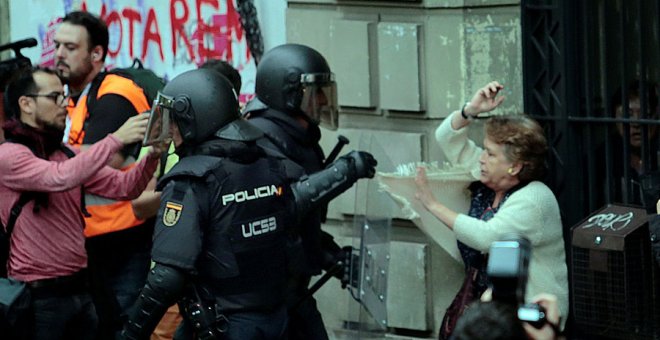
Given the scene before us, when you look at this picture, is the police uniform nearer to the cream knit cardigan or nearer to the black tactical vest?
the black tactical vest

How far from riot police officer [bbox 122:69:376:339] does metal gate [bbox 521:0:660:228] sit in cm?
172

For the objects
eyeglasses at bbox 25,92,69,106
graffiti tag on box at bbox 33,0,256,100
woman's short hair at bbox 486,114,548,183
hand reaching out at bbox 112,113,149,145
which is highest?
graffiti tag on box at bbox 33,0,256,100

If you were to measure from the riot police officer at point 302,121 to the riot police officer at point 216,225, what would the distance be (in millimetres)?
577

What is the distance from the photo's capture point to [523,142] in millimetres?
6734

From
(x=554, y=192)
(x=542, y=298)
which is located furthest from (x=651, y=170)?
(x=542, y=298)

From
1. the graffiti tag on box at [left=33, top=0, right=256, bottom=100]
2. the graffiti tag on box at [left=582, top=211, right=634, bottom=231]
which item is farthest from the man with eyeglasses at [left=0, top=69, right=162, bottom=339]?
the graffiti tag on box at [left=33, top=0, right=256, bottom=100]

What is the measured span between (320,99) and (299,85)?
130mm

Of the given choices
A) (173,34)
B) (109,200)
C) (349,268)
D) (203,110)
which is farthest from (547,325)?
(173,34)

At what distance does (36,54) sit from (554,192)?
479 centimetres

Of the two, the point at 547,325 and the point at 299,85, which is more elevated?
the point at 299,85

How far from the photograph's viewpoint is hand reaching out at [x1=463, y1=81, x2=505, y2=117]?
7.09 metres

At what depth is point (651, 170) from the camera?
7035 millimetres

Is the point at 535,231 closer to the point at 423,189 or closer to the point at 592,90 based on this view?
the point at 423,189

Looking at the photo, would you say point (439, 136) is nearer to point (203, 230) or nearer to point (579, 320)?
point (579, 320)
